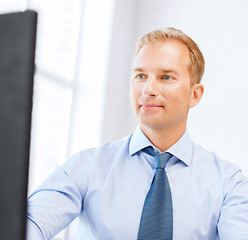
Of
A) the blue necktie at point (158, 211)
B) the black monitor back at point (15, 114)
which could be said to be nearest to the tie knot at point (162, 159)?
the blue necktie at point (158, 211)

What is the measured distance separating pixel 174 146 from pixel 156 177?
0.15 m

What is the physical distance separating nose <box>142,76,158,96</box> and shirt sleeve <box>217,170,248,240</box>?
44cm

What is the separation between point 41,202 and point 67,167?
21 cm

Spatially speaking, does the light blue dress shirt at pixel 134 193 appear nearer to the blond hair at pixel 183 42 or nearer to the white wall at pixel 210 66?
the blond hair at pixel 183 42

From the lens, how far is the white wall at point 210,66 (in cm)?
286

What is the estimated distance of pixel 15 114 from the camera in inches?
10.3

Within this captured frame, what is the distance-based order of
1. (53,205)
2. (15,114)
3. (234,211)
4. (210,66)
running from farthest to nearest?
(210,66)
(234,211)
(53,205)
(15,114)

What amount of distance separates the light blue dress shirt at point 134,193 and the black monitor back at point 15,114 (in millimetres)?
853

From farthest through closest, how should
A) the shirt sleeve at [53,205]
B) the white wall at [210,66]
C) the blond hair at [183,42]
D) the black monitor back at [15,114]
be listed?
the white wall at [210,66] → the blond hair at [183,42] → the shirt sleeve at [53,205] → the black monitor back at [15,114]

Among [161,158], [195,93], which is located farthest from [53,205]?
[195,93]

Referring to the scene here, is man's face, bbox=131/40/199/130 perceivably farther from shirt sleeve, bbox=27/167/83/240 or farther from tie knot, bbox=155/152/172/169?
shirt sleeve, bbox=27/167/83/240

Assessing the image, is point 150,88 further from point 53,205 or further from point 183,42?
point 53,205

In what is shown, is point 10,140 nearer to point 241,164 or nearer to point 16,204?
point 16,204

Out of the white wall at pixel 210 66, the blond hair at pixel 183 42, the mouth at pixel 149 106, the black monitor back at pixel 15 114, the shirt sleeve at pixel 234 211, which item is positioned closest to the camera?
the black monitor back at pixel 15 114
